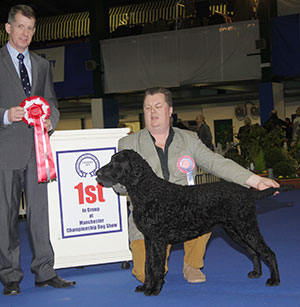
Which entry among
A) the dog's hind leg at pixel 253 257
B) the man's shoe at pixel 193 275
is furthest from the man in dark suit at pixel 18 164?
the dog's hind leg at pixel 253 257

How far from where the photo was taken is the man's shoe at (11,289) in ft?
9.46

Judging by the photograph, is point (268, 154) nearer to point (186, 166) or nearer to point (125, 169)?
point (186, 166)

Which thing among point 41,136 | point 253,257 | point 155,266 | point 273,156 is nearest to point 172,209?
point 155,266

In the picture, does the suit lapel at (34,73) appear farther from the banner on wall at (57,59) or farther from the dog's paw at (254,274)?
the banner on wall at (57,59)

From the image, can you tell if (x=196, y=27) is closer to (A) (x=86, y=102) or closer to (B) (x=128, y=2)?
(B) (x=128, y=2)

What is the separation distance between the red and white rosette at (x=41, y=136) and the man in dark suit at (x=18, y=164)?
0.05 meters

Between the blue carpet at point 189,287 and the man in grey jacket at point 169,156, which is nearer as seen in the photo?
the blue carpet at point 189,287

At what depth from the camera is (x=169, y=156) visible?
120 inches

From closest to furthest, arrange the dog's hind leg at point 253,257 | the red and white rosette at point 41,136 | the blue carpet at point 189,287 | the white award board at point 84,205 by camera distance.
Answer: the blue carpet at point 189,287
the red and white rosette at point 41,136
the dog's hind leg at point 253,257
the white award board at point 84,205

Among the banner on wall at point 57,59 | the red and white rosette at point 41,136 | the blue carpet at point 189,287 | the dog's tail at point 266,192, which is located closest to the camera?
the blue carpet at point 189,287

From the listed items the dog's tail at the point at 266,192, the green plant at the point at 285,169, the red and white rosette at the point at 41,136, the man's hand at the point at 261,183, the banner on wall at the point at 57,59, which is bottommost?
the green plant at the point at 285,169

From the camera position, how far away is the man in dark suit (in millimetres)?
2842

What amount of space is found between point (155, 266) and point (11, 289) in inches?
35.7

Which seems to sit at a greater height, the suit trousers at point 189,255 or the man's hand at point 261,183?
the man's hand at point 261,183
